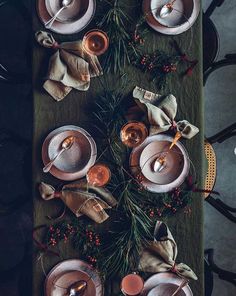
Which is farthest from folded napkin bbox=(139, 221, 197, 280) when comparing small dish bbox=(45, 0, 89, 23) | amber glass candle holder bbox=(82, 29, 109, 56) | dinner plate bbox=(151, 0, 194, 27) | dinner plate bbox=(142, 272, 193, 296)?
small dish bbox=(45, 0, 89, 23)

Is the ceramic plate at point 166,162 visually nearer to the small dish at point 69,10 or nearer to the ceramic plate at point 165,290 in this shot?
the ceramic plate at point 165,290

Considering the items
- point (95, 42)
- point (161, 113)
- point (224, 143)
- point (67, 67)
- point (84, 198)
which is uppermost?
point (95, 42)

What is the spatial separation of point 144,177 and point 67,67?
70cm

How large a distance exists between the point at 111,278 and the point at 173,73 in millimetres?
1106

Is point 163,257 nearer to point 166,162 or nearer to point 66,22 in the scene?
point 166,162

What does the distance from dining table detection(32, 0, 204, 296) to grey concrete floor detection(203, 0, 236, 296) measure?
1.18 meters

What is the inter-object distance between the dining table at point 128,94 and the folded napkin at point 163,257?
0.06 meters

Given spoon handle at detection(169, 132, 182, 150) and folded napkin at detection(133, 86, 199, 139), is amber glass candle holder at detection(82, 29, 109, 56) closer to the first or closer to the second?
folded napkin at detection(133, 86, 199, 139)

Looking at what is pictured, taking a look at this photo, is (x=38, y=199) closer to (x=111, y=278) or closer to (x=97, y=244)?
(x=97, y=244)

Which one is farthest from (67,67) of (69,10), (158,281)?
(158,281)

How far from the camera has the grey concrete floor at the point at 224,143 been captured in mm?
3764

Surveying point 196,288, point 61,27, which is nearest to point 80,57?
point 61,27

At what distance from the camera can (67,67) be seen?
103 inches

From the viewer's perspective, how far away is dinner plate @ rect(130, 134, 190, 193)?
8.46ft
